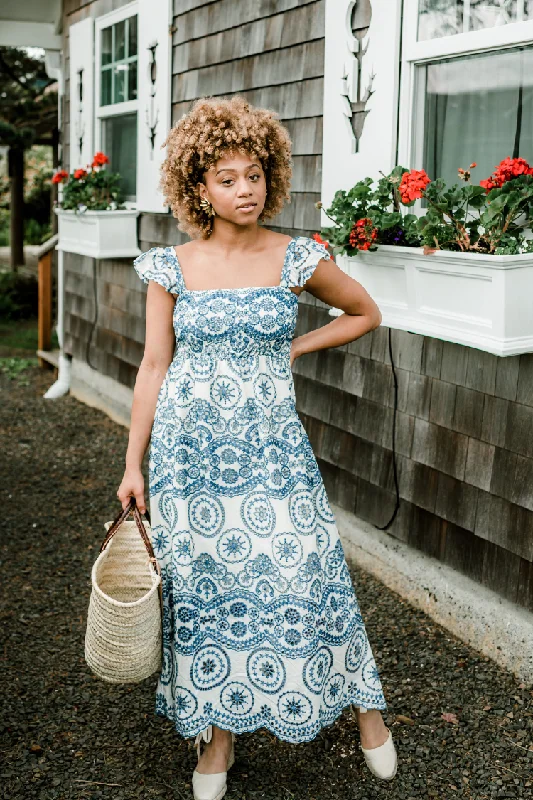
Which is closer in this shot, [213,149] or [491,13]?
[213,149]

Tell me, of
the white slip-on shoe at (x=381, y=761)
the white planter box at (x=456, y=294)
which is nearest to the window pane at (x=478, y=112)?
the white planter box at (x=456, y=294)

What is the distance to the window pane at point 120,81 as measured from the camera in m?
6.13

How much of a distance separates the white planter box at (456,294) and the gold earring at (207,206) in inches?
28.4

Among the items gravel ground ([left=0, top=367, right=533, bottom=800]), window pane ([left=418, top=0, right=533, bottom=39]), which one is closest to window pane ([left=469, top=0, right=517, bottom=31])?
→ window pane ([left=418, top=0, right=533, bottom=39])

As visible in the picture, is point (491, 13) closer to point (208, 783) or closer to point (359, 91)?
point (359, 91)

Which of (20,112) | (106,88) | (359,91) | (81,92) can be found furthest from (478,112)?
(20,112)

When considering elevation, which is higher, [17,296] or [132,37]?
[132,37]

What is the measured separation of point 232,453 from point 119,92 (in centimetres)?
455

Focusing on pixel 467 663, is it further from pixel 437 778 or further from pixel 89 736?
pixel 89 736

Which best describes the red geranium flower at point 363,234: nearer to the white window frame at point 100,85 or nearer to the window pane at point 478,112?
the window pane at point 478,112

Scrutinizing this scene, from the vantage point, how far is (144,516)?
2.31m

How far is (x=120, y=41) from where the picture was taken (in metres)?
6.18

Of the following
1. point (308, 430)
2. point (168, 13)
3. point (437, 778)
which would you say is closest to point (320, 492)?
point (437, 778)

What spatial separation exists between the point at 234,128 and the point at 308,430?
7.28ft
